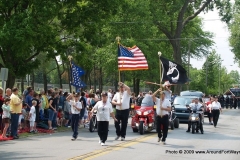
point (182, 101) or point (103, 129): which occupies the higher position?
point (182, 101)

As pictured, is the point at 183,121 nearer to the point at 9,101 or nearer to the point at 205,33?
the point at 9,101

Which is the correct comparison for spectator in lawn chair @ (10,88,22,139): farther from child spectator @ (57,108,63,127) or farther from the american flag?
child spectator @ (57,108,63,127)

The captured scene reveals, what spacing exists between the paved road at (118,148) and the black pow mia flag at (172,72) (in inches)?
101

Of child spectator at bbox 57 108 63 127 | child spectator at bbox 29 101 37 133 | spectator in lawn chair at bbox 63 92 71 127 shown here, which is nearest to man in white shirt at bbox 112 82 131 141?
child spectator at bbox 29 101 37 133

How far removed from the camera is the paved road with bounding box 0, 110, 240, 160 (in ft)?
45.5

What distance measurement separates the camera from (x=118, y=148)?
51.3 ft

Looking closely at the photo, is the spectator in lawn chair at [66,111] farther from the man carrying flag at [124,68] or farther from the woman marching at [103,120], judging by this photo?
the woman marching at [103,120]

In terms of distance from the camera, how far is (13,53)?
2845cm

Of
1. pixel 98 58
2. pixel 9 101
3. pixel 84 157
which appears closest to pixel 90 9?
pixel 9 101

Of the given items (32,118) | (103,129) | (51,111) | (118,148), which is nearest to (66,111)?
(51,111)

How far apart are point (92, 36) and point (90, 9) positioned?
2058mm

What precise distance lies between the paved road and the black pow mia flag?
2.57 meters

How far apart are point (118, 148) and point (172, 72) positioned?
23.2 ft

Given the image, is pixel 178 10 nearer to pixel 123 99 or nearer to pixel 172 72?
pixel 172 72
